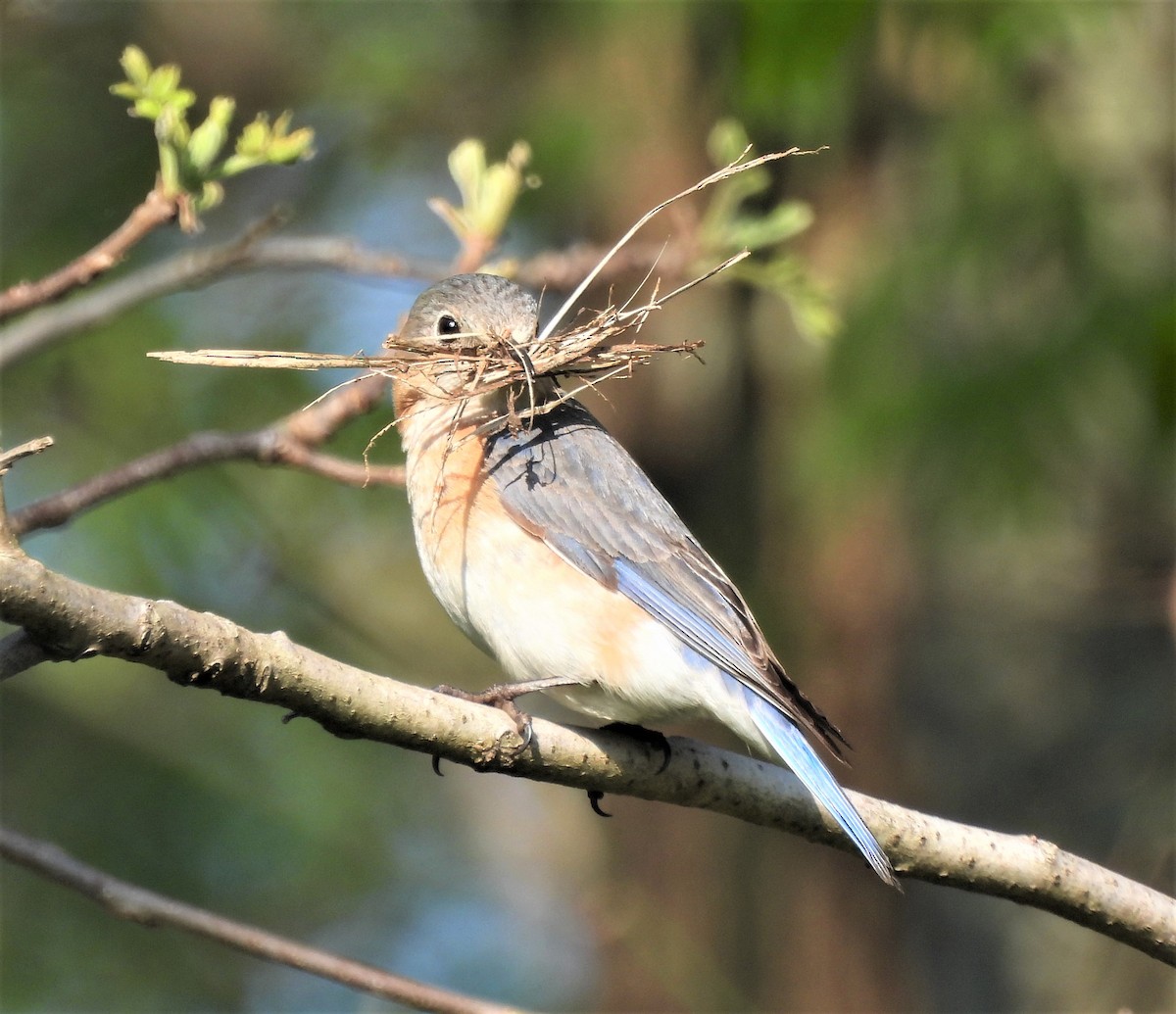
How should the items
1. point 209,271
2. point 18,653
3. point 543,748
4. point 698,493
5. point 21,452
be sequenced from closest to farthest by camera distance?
point 21,452, point 18,653, point 543,748, point 209,271, point 698,493

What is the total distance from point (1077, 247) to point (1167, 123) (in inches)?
68.9

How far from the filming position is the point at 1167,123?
713cm

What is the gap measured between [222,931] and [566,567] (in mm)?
1284

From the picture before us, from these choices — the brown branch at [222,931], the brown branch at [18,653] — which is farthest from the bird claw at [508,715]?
the brown branch at [18,653]

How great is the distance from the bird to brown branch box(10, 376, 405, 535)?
14 cm

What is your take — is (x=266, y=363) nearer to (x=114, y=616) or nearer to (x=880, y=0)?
(x=114, y=616)

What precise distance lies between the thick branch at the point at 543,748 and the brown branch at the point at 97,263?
1.16 meters

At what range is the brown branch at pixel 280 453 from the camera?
11.1ft

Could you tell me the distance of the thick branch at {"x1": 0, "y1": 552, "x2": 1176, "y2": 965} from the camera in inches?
84.4

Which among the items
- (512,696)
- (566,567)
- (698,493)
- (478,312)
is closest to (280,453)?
(478,312)

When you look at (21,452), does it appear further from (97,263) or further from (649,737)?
(649,737)

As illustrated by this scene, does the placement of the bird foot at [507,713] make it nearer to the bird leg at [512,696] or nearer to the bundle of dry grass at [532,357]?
the bird leg at [512,696]

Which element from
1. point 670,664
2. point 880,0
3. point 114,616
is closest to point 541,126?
point 880,0

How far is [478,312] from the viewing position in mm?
3773
